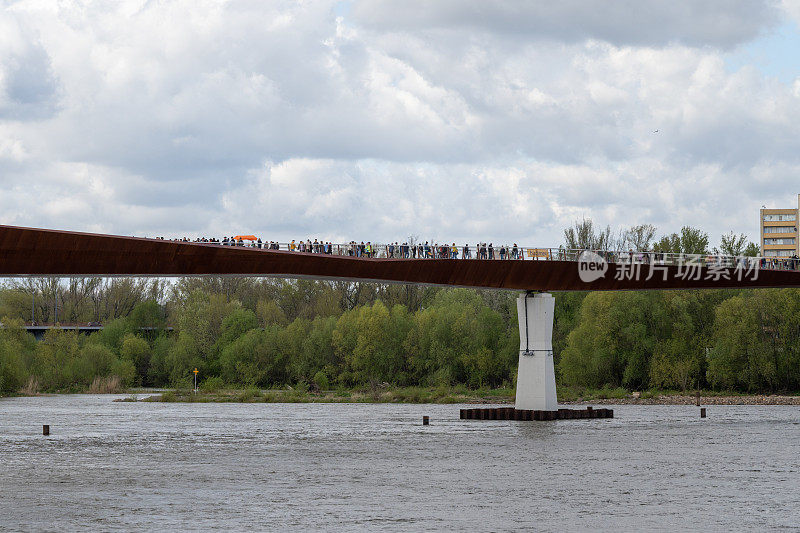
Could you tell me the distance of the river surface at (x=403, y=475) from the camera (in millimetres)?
23406

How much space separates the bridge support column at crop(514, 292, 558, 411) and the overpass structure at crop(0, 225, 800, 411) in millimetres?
52

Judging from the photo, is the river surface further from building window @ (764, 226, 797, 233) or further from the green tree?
building window @ (764, 226, 797, 233)

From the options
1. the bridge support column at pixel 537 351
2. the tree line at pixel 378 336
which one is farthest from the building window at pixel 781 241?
the bridge support column at pixel 537 351

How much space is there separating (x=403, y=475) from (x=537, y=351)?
76.9 ft

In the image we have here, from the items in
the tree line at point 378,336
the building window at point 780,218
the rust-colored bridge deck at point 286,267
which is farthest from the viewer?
the building window at point 780,218

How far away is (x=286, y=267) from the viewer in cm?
4588

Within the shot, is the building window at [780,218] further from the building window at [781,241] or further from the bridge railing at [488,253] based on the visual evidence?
the bridge railing at [488,253]

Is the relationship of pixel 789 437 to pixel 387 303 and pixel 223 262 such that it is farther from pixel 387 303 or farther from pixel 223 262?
pixel 387 303

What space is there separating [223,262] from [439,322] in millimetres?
52077

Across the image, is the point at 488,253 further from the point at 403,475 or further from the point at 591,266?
the point at 403,475

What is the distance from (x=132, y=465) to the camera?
111 ft

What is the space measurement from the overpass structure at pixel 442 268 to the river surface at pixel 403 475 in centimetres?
531

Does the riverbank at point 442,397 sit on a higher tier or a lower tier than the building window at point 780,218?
lower

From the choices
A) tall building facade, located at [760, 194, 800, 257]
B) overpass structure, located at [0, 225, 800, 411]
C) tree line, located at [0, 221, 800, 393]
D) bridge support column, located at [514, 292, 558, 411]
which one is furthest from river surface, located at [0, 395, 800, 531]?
tall building facade, located at [760, 194, 800, 257]
